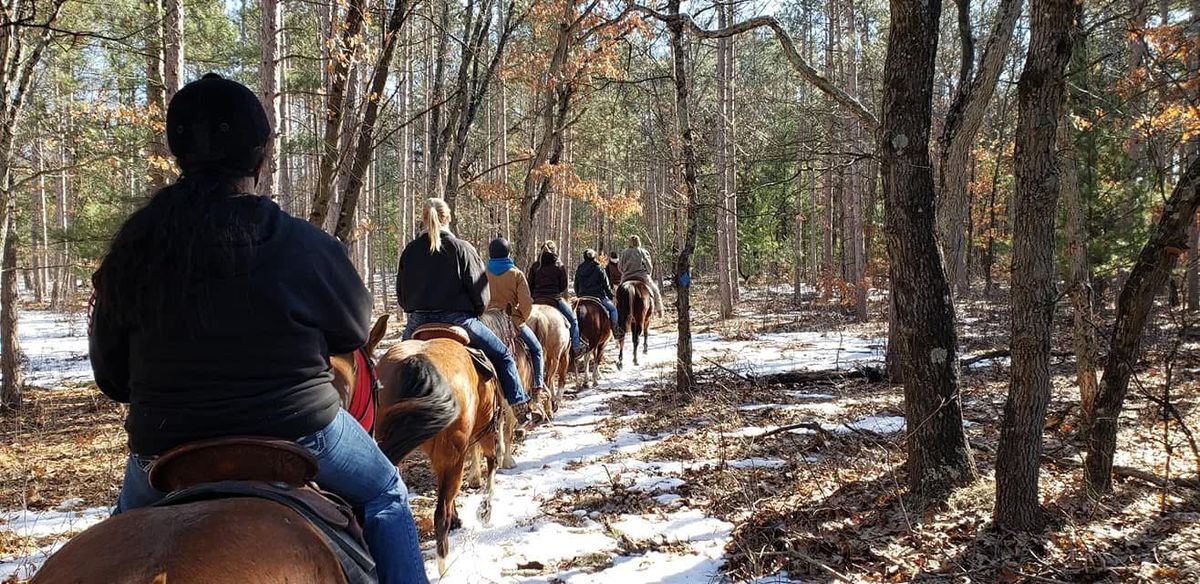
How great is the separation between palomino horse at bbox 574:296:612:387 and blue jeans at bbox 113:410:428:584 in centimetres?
924

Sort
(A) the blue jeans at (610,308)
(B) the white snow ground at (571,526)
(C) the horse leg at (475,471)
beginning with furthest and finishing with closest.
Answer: (A) the blue jeans at (610,308) < (C) the horse leg at (475,471) < (B) the white snow ground at (571,526)

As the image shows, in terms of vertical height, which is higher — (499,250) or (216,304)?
(499,250)

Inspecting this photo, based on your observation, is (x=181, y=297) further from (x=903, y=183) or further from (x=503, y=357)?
(x=903, y=183)

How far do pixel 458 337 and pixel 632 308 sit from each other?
929cm

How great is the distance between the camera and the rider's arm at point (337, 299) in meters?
2.03

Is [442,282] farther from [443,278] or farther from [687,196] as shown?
[687,196]

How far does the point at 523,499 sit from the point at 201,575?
4.61m

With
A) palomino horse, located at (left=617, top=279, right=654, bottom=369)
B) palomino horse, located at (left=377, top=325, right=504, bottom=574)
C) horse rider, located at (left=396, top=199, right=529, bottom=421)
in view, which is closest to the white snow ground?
palomino horse, located at (left=377, top=325, right=504, bottom=574)

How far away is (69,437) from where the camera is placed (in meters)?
8.43

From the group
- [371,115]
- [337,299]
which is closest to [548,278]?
[371,115]

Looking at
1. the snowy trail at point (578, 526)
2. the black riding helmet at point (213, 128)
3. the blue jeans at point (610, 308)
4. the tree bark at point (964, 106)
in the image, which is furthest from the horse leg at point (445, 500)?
the blue jeans at point (610, 308)

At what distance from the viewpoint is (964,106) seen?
5.47 metres

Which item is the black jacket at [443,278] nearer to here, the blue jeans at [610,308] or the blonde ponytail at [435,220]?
the blonde ponytail at [435,220]

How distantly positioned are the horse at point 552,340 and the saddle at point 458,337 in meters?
3.63
